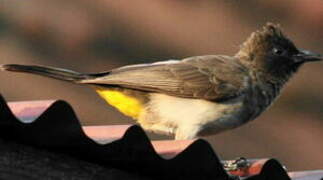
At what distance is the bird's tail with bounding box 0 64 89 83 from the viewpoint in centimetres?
432

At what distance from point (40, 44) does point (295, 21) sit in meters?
1.73

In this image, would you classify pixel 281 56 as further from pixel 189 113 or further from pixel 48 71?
pixel 48 71

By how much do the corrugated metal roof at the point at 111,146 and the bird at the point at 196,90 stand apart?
1777 mm

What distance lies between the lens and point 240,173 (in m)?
3.95

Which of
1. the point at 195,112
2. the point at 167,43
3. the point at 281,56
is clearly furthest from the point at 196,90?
the point at 167,43

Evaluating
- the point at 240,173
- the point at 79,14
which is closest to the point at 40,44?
the point at 79,14

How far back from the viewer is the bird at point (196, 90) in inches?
219

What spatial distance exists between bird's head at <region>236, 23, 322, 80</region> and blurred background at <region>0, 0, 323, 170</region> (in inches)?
24.7

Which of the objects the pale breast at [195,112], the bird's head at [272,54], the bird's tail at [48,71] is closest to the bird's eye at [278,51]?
the bird's head at [272,54]

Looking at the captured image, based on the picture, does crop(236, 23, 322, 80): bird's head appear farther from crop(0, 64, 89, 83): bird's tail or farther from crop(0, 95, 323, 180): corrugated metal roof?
crop(0, 95, 323, 180): corrugated metal roof

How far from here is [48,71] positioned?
15.5 ft

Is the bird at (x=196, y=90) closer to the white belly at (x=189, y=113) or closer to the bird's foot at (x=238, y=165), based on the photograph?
the white belly at (x=189, y=113)

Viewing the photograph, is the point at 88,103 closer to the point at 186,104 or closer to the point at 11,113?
the point at 186,104

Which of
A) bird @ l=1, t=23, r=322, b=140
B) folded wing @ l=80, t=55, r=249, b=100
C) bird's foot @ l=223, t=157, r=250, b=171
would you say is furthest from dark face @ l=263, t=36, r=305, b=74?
bird's foot @ l=223, t=157, r=250, b=171
